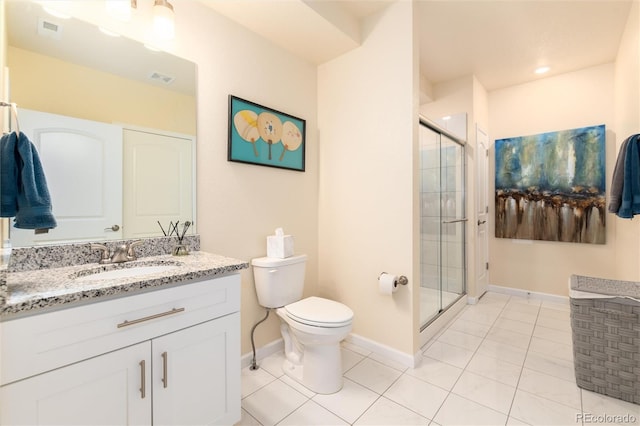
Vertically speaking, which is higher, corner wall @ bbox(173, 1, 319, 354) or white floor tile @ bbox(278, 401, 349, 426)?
corner wall @ bbox(173, 1, 319, 354)

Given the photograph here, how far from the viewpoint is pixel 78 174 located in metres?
1.33

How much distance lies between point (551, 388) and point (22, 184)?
2.82 metres

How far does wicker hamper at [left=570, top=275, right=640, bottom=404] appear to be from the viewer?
1.54 meters

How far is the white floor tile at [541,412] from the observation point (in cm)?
144

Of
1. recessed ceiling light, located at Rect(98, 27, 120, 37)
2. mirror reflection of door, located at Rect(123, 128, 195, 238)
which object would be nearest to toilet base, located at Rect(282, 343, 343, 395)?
mirror reflection of door, located at Rect(123, 128, 195, 238)

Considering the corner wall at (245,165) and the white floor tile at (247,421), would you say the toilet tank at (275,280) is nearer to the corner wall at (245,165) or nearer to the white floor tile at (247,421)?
the corner wall at (245,165)

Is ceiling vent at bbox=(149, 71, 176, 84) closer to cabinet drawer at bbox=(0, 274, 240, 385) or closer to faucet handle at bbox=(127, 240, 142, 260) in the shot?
faucet handle at bbox=(127, 240, 142, 260)

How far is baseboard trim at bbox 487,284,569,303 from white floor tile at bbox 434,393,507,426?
2.36m

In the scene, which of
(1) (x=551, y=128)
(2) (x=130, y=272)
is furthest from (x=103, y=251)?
(1) (x=551, y=128)

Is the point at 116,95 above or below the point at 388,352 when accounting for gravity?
above

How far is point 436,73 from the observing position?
3.09 metres

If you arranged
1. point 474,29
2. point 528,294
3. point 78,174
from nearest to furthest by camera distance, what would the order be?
point 78,174
point 474,29
point 528,294

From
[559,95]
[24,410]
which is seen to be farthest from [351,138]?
[559,95]

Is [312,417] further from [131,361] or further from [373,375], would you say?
[131,361]
